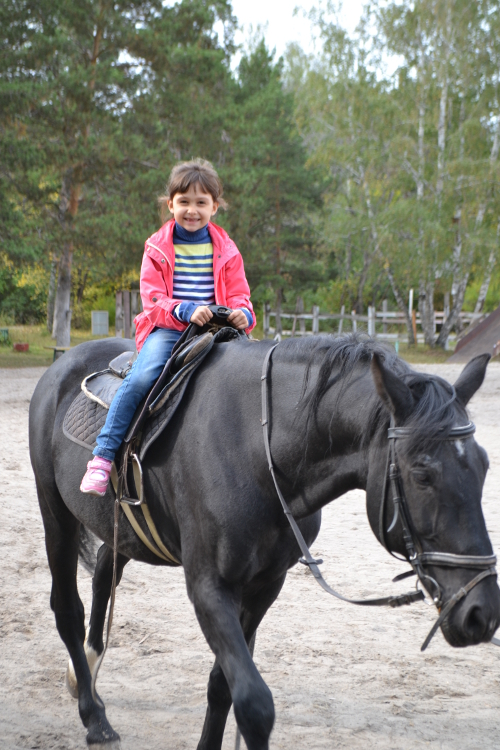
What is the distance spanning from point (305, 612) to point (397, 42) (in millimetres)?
24014

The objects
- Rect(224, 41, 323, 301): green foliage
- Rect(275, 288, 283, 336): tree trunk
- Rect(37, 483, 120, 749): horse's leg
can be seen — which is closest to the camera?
Rect(37, 483, 120, 749): horse's leg

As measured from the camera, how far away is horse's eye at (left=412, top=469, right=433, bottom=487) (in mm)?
1844

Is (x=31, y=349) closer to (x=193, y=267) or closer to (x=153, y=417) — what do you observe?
(x=193, y=267)

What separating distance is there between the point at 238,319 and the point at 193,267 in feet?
1.11

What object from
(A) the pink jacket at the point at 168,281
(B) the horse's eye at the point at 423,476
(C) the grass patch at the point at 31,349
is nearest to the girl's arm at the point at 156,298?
(A) the pink jacket at the point at 168,281

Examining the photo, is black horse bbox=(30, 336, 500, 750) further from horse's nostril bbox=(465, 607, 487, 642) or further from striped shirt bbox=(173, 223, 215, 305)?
striped shirt bbox=(173, 223, 215, 305)

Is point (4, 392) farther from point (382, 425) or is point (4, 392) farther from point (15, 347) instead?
point (382, 425)

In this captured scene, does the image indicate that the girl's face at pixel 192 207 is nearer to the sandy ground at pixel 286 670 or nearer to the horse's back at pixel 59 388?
the horse's back at pixel 59 388

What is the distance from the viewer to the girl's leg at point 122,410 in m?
2.64

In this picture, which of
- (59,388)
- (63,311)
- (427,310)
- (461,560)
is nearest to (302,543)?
(461,560)

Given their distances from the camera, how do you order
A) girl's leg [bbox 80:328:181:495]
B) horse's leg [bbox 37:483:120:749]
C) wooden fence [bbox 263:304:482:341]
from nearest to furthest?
girl's leg [bbox 80:328:181:495]
horse's leg [bbox 37:483:120:749]
wooden fence [bbox 263:304:482:341]

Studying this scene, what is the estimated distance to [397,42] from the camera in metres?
24.1

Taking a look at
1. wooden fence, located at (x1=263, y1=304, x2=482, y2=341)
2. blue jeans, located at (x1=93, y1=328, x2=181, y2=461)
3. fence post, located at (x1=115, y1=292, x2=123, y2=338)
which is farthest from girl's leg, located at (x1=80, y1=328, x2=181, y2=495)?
fence post, located at (x1=115, y1=292, x2=123, y2=338)

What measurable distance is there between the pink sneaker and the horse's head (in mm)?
1094
